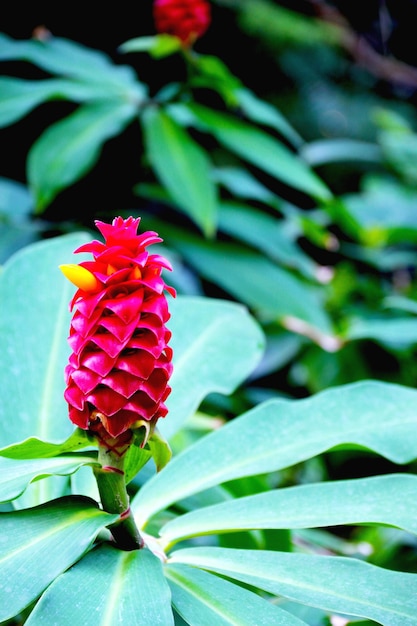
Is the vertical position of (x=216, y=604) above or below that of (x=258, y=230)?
above

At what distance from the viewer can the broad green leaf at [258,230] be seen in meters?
1.38

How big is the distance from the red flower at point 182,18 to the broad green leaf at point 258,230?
0.35m

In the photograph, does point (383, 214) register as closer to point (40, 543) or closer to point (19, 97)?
point (19, 97)

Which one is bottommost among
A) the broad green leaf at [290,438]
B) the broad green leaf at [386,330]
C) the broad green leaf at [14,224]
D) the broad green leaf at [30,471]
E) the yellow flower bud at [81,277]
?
the broad green leaf at [386,330]

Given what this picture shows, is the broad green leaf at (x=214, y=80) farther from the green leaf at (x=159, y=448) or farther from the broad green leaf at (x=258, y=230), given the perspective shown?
the green leaf at (x=159, y=448)

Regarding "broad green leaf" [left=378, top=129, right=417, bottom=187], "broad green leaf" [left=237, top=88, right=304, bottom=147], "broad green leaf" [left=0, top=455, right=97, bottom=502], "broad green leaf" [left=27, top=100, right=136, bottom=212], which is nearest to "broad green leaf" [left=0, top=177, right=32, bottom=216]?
"broad green leaf" [left=27, top=100, right=136, bottom=212]

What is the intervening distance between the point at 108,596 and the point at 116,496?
0.25 ft

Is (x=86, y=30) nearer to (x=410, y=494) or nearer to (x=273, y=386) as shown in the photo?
(x=273, y=386)

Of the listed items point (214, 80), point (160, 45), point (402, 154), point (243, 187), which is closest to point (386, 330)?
point (243, 187)

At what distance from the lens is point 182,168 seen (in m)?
1.21

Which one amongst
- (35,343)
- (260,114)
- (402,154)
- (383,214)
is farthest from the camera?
(402,154)

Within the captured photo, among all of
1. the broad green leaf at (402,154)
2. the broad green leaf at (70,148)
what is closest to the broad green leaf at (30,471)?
the broad green leaf at (70,148)

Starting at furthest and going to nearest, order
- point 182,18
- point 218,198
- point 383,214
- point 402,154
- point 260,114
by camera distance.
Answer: point 402,154, point 383,214, point 218,198, point 260,114, point 182,18

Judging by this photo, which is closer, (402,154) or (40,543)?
(40,543)
